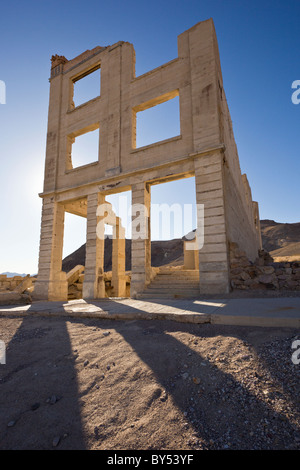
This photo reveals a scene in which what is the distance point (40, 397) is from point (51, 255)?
8.72m

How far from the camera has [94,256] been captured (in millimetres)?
9086

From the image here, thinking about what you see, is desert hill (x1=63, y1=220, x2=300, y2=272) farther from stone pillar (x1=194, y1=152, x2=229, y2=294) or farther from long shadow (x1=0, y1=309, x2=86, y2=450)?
long shadow (x1=0, y1=309, x2=86, y2=450)

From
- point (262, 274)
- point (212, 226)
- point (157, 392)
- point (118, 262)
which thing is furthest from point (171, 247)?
point (157, 392)

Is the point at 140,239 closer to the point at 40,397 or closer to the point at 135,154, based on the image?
the point at 135,154

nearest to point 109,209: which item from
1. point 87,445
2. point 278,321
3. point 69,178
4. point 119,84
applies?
point 69,178

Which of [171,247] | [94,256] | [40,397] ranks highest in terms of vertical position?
[171,247]

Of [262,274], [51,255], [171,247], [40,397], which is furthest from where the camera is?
[171,247]

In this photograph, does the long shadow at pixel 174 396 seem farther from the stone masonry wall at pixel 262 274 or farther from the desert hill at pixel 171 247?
the desert hill at pixel 171 247

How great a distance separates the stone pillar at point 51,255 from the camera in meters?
9.88

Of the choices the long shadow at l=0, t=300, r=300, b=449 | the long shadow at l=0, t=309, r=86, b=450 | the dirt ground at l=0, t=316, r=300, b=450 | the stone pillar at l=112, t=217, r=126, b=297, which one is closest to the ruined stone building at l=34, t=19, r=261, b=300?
the stone pillar at l=112, t=217, r=126, b=297

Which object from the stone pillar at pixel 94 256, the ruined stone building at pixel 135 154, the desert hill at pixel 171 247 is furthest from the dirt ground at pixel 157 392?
the desert hill at pixel 171 247

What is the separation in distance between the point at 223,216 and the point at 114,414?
5982 millimetres

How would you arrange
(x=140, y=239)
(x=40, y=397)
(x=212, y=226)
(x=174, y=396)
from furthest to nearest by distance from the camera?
(x=140, y=239)
(x=212, y=226)
(x=40, y=397)
(x=174, y=396)
